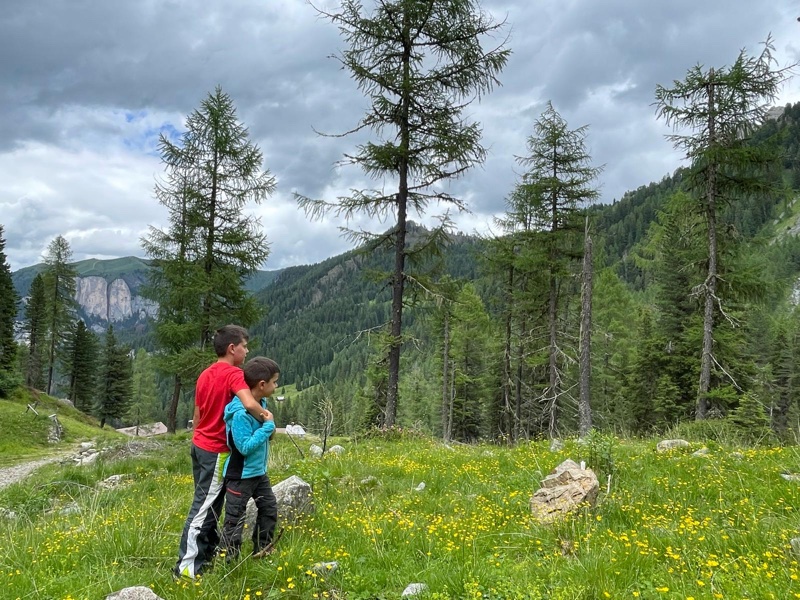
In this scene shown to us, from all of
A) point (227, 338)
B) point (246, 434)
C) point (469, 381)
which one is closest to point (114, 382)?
point (469, 381)

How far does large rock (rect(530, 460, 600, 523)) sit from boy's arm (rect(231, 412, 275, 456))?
2.78 metres

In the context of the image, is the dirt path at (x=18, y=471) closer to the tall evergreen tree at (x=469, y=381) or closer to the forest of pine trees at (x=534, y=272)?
the forest of pine trees at (x=534, y=272)

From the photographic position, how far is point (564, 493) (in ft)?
15.5

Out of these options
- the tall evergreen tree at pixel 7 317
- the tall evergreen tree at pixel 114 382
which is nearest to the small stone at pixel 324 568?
the tall evergreen tree at pixel 7 317

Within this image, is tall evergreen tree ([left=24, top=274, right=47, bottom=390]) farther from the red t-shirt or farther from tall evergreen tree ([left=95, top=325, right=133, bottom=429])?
the red t-shirt

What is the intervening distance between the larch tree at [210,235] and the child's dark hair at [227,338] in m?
15.2

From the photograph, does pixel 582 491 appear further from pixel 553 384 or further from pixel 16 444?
pixel 16 444

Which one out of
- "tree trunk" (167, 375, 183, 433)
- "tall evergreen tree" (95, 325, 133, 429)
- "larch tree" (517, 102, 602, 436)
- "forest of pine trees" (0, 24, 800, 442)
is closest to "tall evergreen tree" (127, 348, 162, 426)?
"tall evergreen tree" (95, 325, 133, 429)

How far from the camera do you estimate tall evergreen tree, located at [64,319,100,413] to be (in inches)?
1809

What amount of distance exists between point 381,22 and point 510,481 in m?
11.8

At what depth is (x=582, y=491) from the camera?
15.3ft

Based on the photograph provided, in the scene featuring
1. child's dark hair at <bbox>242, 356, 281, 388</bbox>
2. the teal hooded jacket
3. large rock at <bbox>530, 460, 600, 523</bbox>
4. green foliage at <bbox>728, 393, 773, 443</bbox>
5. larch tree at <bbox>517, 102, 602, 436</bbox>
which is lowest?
green foliage at <bbox>728, 393, 773, 443</bbox>

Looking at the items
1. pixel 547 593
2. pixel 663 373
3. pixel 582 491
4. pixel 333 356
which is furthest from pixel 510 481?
A: pixel 333 356

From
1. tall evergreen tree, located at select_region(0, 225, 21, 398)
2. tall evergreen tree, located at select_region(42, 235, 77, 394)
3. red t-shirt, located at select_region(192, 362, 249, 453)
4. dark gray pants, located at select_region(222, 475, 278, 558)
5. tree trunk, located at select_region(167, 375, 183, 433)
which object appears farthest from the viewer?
tall evergreen tree, located at select_region(42, 235, 77, 394)
